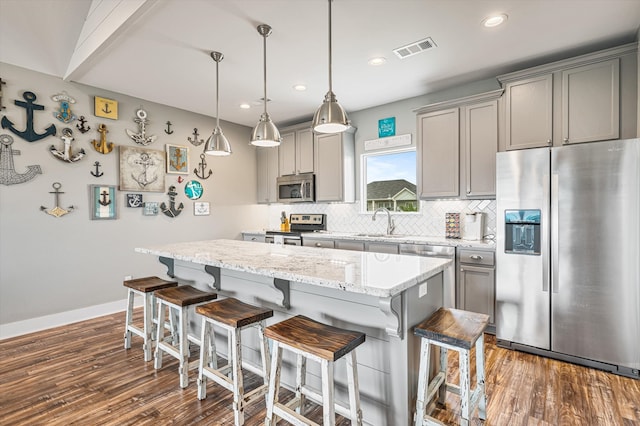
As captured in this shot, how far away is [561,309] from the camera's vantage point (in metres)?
2.61

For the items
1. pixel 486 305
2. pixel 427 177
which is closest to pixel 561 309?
pixel 486 305

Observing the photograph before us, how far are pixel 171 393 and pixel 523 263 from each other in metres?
3.00

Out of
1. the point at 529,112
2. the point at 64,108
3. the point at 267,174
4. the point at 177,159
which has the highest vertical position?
the point at 64,108

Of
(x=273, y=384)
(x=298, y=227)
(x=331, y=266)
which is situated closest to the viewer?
(x=273, y=384)

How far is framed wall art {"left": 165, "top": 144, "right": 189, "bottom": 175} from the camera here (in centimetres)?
447

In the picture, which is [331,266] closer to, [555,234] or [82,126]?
[555,234]

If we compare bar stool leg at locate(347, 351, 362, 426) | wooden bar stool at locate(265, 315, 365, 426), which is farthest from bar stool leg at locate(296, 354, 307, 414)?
bar stool leg at locate(347, 351, 362, 426)

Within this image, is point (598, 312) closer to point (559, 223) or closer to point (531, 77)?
point (559, 223)

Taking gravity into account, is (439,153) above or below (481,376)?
above

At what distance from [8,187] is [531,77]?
209 inches

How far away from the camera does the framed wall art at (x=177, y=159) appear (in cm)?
447

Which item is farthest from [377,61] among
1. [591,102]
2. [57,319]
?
[57,319]

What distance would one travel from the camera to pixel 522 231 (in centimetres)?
277

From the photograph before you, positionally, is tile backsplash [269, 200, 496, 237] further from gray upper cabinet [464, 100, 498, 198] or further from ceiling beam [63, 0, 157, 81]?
ceiling beam [63, 0, 157, 81]
